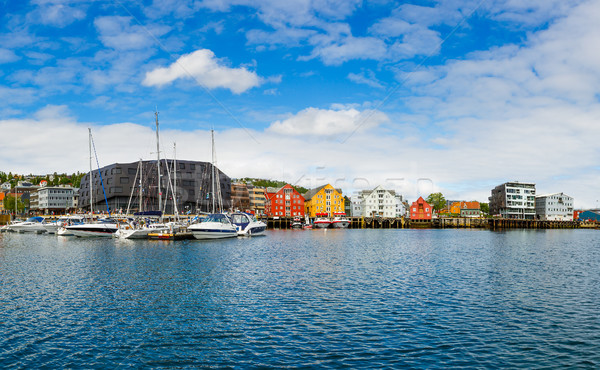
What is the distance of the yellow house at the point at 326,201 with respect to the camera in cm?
19450

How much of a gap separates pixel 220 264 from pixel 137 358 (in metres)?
28.4

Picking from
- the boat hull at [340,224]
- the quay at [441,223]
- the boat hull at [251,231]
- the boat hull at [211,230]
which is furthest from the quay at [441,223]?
the boat hull at [211,230]

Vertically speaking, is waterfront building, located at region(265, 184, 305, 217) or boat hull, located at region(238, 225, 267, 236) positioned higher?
waterfront building, located at region(265, 184, 305, 217)

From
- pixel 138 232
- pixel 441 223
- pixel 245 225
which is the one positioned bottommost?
pixel 441 223

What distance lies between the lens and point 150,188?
6132 inches

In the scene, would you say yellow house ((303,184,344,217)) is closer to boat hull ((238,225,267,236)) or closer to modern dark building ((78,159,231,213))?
modern dark building ((78,159,231,213))

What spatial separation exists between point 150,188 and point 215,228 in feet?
275

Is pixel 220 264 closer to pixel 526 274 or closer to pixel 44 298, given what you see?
pixel 44 298

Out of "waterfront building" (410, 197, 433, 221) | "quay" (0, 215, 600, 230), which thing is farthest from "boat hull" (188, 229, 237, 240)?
"waterfront building" (410, 197, 433, 221)

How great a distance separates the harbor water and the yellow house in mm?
150085

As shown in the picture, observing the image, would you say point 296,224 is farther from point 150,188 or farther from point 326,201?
point 150,188

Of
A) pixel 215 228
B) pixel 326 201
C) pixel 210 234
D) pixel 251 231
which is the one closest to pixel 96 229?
pixel 210 234

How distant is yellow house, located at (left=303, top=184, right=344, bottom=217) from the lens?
19450 cm

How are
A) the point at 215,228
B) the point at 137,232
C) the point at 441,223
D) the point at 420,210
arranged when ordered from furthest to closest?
the point at 420,210
the point at 441,223
the point at 215,228
the point at 137,232
